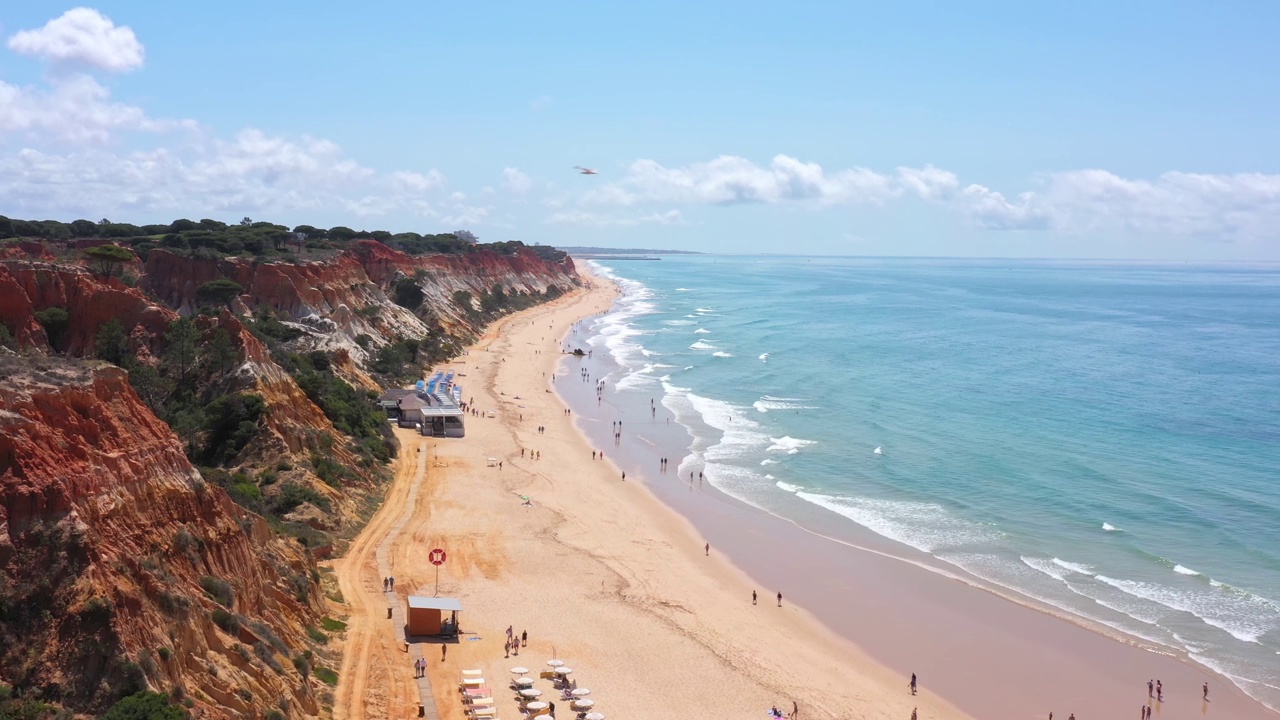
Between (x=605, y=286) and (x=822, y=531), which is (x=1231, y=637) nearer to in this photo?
(x=822, y=531)

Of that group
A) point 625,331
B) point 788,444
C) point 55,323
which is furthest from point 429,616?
point 625,331

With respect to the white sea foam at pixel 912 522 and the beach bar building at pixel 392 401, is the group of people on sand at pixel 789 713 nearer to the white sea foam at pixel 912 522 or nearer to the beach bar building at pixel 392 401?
the white sea foam at pixel 912 522

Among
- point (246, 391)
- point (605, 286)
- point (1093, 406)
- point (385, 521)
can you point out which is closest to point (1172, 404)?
point (1093, 406)

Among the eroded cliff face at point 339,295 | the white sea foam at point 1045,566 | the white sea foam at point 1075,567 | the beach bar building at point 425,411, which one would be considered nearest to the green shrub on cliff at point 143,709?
the white sea foam at point 1045,566

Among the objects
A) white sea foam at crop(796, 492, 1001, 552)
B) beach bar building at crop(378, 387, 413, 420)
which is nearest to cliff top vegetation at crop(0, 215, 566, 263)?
beach bar building at crop(378, 387, 413, 420)

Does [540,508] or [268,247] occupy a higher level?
[268,247]

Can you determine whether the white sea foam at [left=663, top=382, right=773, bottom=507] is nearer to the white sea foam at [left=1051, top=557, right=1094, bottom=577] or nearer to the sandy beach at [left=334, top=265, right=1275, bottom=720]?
the sandy beach at [left=334, top=265, right=1275, bottom=720]

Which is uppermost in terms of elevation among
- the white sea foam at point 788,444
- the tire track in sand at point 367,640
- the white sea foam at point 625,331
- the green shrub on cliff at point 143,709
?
the green shrub on cliff at point 143,709
